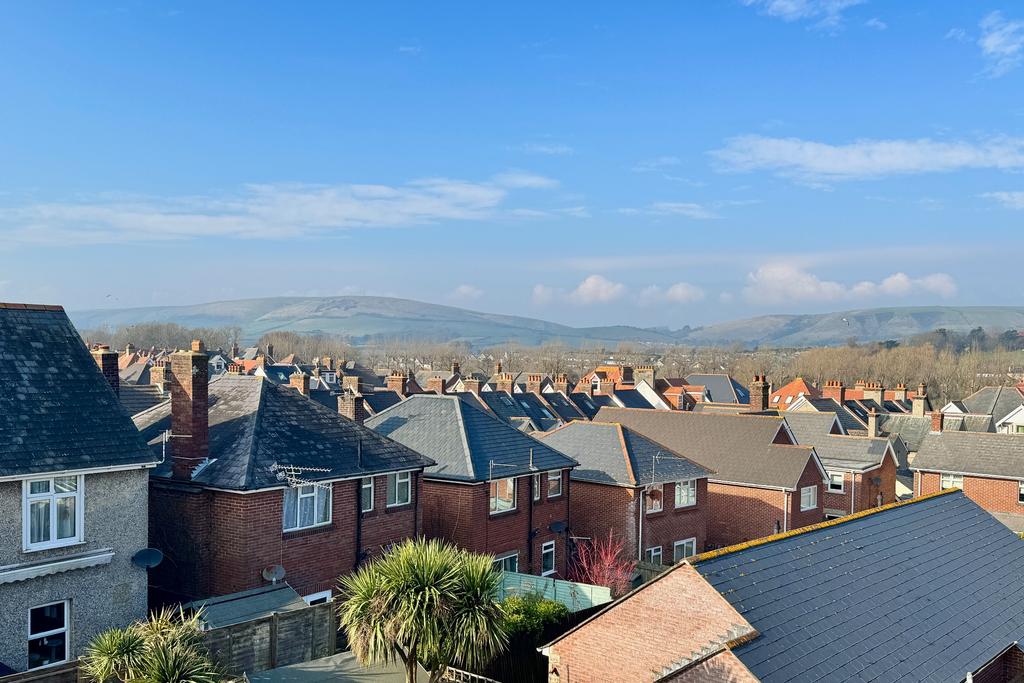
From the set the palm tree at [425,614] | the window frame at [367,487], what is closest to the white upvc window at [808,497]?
the window frame at [367,487]

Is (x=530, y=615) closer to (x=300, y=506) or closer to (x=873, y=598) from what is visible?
(x=873, y=598)

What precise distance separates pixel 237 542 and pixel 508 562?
455 inches

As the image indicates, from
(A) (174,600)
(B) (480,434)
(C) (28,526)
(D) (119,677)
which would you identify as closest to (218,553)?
(A) (174,600)

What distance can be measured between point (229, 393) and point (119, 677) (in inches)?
491

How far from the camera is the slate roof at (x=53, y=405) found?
62.6ft

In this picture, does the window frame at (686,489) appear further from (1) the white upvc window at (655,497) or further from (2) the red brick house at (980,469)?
(2) the red brick house at (980,469)

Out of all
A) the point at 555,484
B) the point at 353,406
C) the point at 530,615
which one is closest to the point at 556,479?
the point at 555,484

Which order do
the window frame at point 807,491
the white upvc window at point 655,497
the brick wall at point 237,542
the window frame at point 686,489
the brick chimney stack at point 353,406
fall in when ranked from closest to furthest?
the brick wall at point 237,542 < the brick chimney stack at point 353,406 < the white upvc window at point 655,497 < the window frame at point 686,489 < the window frame at point 807,491

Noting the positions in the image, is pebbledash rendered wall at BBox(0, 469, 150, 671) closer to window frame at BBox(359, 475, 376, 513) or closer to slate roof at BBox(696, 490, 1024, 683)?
window frame at BBox(359, 475, 376, 513)

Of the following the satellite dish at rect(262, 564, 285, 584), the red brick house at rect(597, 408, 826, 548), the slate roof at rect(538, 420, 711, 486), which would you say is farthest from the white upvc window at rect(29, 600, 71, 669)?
the red brick house at rect(597, 408, 826, 548)

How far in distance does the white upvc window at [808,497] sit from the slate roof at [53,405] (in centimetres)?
3076

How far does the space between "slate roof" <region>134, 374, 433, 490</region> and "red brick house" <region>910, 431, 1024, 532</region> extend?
104 ft

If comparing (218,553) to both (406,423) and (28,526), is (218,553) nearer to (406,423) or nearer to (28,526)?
(28,526)

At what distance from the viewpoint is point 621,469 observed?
34.7 m
